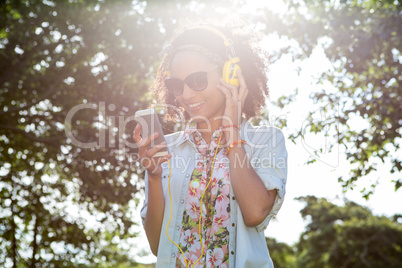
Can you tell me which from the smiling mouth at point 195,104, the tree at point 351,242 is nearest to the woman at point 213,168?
the smiling mouth at point 195,104

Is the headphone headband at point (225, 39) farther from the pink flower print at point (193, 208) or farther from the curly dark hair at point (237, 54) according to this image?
the pink flower print at point (193, 208)

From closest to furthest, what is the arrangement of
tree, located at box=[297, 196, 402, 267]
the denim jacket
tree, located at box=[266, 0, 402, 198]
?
the denim jacket < tree, located at box=[266, 0, 402, 198] < tree, located at box=[297, 196, 402, 267]

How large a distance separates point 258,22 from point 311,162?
2304 millimetres

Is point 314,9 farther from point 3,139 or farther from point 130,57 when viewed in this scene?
point 3,139

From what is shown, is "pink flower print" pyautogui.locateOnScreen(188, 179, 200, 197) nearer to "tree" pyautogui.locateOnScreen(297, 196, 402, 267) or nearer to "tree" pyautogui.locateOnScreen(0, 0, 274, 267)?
"tree" pyautogui.locateOnScreen(0, 0, 274, 267)

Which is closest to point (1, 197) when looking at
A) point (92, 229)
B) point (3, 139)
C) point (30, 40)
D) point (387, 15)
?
point (3, 139)

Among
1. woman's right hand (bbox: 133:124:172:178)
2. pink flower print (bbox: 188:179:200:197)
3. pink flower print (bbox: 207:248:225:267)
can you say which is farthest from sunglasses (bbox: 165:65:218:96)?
pink flower print (bbox: 207:248:225:267)

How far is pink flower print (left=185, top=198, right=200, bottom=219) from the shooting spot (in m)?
2.63

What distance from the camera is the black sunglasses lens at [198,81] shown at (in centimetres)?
282

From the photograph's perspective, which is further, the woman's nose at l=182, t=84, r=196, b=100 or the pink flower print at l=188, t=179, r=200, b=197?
the woman's nose at l=182, t=84, r=196, b=100

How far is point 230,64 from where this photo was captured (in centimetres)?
291

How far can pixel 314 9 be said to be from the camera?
6.77 meters

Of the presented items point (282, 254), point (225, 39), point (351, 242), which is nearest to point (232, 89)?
point (225, 39)

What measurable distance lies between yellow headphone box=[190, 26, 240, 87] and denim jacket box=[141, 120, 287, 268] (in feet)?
0.94
